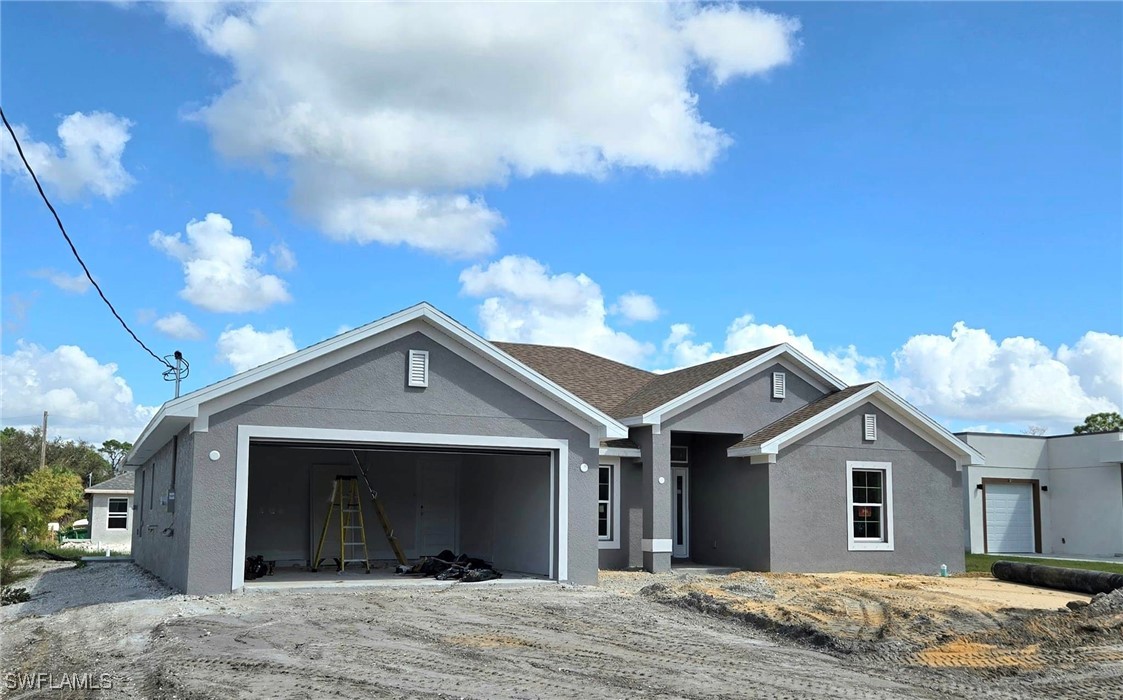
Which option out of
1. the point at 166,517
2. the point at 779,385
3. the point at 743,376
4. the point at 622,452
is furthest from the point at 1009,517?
the point at 166,517

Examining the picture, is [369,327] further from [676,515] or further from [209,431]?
[676,515]

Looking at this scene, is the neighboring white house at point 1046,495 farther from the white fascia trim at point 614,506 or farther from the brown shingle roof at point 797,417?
the white fascia trim at point 614,506

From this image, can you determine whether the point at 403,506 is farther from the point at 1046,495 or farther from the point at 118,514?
the point at 118,514

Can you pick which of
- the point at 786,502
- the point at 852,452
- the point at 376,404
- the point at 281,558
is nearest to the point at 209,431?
the point at 376,404

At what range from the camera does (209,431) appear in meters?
14.0

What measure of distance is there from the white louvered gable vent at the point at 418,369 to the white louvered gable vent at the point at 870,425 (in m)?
9.79

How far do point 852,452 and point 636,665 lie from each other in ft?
39.4

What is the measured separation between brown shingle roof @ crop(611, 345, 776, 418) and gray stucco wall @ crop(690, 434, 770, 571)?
139 cm

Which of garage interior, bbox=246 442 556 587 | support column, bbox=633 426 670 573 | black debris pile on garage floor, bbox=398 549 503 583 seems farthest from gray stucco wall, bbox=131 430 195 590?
support column, bbox=633 426 670 573

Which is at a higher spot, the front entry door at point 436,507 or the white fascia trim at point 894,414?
the white fascia trim at point 894,414

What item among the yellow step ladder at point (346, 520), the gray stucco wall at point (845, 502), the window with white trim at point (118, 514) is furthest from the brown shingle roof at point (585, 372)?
the window with white trim at point (118, 514)

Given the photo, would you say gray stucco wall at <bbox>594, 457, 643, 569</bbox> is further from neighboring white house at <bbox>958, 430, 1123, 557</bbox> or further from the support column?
neighboring white house at <bbox>958, 430, 1123, 557</bbox>

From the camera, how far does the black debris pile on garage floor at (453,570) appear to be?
1628 centimetres

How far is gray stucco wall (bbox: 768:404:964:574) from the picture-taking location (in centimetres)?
1938
